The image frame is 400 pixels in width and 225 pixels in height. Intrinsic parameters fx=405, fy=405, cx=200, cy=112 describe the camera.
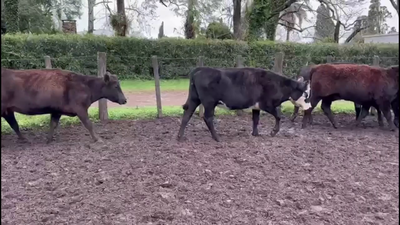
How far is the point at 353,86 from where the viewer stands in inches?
272

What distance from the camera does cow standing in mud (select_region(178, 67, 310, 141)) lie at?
615 cm

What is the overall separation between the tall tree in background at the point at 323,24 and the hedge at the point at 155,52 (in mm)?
9933

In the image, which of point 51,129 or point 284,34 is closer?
point 51,129

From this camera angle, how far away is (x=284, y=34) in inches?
1238

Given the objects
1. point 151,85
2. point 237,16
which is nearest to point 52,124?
point 151,85

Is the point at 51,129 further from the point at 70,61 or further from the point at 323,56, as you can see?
the point at 323,56

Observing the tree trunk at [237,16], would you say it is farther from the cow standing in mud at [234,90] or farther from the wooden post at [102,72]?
the cow standing in mud at [234,90]

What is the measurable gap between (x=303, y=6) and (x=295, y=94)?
2111 centimetres

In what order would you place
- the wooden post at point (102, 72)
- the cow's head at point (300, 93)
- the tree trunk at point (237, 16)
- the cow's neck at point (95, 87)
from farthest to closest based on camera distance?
the tree trunk at point (237, 16), the wooden post at point (102, 72), the cow's head at point (300, 93), the cow's neck at point (95, 87)

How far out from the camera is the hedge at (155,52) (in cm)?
1406

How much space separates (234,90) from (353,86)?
2198 millimetres

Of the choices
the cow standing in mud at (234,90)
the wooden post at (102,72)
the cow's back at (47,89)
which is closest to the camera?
the cow's back at (47,89)

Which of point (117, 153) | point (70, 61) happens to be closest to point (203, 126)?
point (117, 153)

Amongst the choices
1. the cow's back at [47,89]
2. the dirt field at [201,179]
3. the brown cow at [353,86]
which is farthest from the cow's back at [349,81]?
the cow's back at [47,89]
